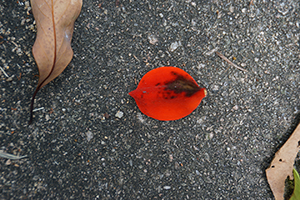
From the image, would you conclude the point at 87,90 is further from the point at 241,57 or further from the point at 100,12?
the point at 241,57

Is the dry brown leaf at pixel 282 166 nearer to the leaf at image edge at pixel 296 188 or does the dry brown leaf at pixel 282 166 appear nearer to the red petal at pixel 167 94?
the leaf at image edge at pixel 296 188

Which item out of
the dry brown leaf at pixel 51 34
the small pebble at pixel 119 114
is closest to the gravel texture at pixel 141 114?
the small pebble at pixel 119 114

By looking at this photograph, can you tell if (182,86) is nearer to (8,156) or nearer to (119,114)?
(119,114)

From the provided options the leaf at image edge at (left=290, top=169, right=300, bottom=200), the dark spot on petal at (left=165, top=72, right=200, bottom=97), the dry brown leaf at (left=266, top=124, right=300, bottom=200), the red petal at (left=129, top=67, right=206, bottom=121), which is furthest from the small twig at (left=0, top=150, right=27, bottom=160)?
the leaf at image edge at (left=290, top=169, right=300, bottom=200)

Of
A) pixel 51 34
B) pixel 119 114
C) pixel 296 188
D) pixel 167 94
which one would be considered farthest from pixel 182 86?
pixel 296 188

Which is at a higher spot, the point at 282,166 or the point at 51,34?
the point at 51,34

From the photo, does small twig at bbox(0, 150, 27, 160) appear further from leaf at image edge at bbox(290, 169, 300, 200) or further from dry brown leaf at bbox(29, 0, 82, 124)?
leaf at image edge at bbox(290, 169, 300, 200)

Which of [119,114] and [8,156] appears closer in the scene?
[8,156]

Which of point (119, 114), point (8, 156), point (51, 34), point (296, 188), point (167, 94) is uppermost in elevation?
point (51, 34)
